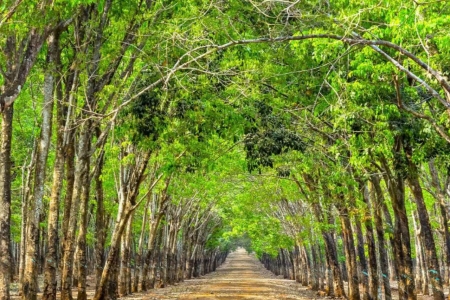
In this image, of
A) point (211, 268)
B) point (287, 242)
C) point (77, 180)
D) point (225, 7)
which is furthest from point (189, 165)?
point (211, 268)

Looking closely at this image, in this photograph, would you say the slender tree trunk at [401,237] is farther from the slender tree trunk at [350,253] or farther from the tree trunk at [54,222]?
the tree trunk at [54,222]

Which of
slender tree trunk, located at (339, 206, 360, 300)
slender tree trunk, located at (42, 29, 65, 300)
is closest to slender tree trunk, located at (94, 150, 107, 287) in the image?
slender tree trunk, located at (42, 29, 65, 300)

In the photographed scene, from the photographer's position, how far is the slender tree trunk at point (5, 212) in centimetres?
1284

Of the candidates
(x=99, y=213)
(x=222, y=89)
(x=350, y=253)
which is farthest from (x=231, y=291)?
(x=222, y=89)

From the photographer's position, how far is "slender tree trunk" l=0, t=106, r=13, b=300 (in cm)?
1284

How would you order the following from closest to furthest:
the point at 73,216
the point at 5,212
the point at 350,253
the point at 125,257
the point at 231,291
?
1. the point at 5,212
2. the point at 73,216
3. the point at 350,253
4. the point at 125,257
5. the point at 231,291

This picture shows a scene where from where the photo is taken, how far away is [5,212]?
13.3 meters

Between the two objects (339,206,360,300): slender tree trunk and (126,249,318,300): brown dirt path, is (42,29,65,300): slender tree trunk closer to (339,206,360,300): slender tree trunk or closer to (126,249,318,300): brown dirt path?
(126,249,318,300): brown dirt path

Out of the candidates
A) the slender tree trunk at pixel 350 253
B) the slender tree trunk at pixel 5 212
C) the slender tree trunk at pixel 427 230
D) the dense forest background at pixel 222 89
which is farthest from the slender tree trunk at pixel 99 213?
the slender tree trunk at pixel 427 230

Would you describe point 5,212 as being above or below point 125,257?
above

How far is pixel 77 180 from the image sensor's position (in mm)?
15891

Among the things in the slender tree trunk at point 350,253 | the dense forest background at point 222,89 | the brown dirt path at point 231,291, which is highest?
the dense forest background at point 222,89

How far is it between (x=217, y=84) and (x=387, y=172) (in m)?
5.36

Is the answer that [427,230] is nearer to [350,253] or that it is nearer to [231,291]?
[350,253]
